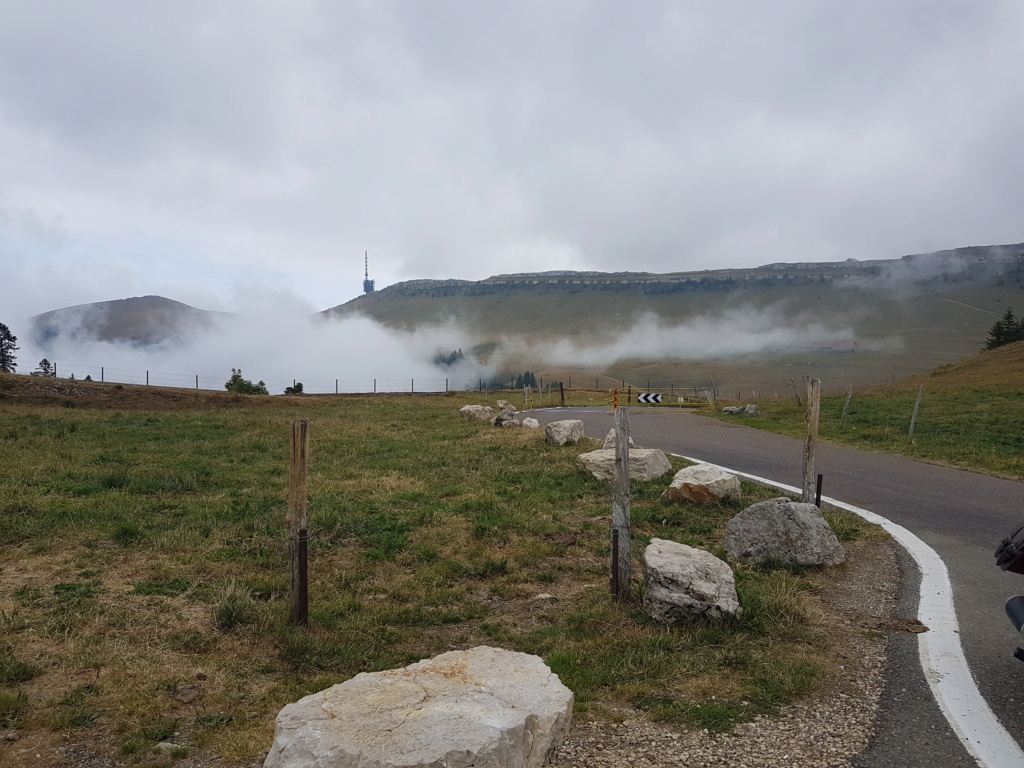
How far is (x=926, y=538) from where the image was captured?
9.66 m

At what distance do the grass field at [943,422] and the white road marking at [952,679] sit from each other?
9.64 meters

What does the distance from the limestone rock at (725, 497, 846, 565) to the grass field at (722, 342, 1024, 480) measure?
9288 mm

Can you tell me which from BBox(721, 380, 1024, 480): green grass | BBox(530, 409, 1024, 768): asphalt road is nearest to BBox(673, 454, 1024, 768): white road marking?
BBox(530, 409, 1024, 768): asphalt road

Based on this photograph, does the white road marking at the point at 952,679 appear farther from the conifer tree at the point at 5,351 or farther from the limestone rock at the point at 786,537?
the conifer tree at the point at 5,351

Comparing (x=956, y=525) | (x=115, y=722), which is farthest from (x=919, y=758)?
(x=956, y=525)

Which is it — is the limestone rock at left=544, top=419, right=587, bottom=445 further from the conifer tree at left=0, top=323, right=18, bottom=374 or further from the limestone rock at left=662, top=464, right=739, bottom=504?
the conifer tree at left=0, top=323, right=18, bottom=374

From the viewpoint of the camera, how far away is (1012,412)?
2486 cm

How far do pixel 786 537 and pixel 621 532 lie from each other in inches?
107

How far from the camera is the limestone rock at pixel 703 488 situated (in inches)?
462

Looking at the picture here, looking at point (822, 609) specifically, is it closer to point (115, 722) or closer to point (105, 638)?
point (115, 722)

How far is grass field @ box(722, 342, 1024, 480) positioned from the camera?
17312 mm

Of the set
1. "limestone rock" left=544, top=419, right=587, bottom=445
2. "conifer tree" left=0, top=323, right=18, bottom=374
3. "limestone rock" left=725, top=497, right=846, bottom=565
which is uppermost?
"conifer tree" left=0, top=323, right=18, bottom=374

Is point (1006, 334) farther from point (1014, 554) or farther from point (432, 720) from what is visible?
point (432, 720)

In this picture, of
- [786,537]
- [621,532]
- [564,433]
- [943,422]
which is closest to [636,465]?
[564,433]
